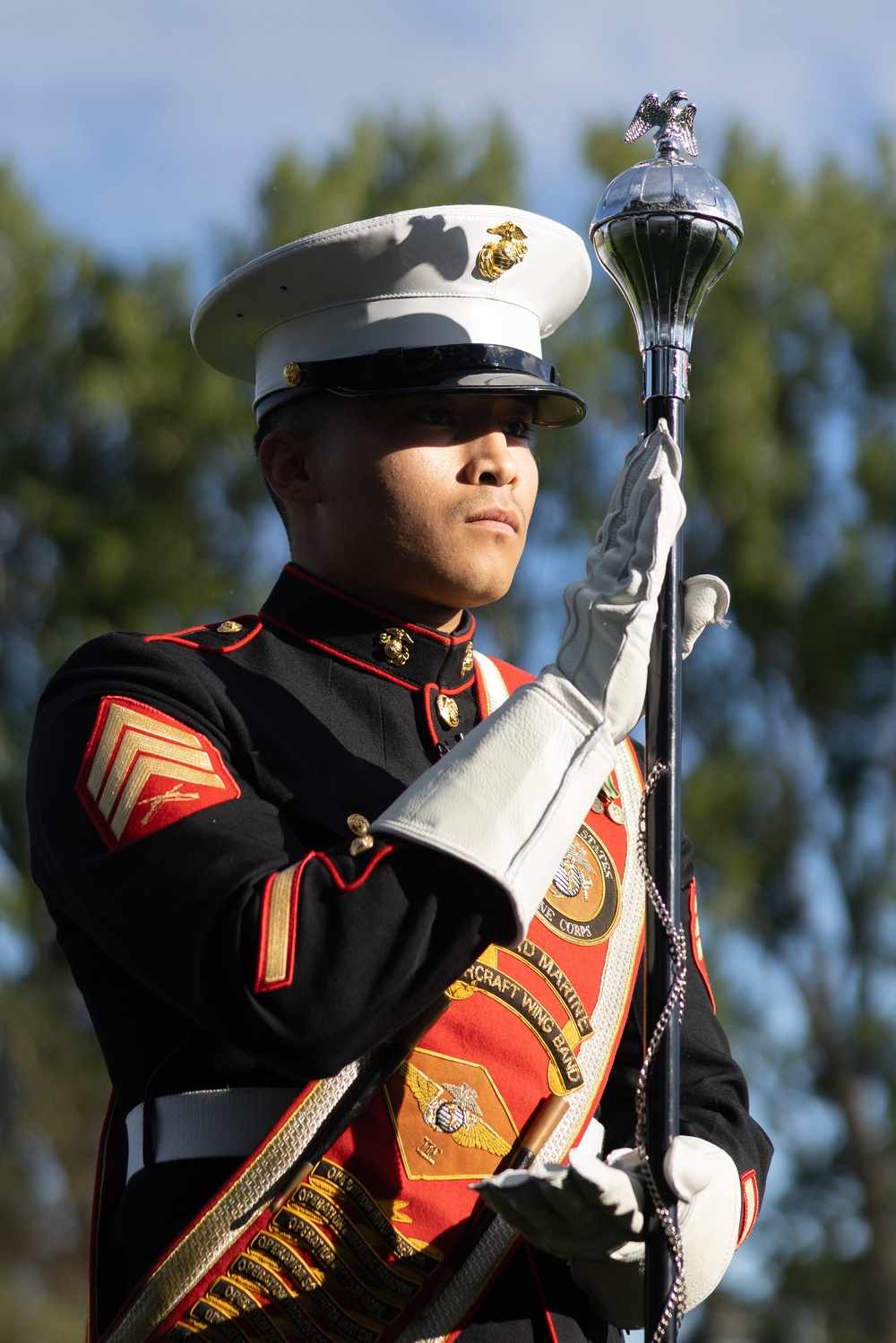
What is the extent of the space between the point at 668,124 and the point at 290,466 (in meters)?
0.87

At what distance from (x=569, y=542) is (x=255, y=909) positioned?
1090 centimetres

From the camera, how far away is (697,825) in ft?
41.0

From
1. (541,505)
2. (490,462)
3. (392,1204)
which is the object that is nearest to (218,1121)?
(392,1204)

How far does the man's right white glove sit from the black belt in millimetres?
473

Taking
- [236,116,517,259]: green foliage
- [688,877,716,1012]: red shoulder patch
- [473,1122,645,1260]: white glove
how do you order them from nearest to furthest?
1. [473,1122,645,1260]: white glove
2. [688,877,716,1012]: red shoulder patch
3. [236,116,517,259]: green foliage

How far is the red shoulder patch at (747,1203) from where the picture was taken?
2.65m

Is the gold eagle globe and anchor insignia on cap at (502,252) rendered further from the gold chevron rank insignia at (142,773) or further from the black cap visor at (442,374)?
the gold chevron rank insignia at (142,773)

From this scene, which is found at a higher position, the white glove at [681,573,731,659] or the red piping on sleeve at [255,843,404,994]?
the white glove at [681,573,731,659]

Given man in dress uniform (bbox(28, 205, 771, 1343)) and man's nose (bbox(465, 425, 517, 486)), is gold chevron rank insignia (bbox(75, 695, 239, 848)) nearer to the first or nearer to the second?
man in dress uniform (bbox(28, 205, 771, 1343))

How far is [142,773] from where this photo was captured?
2348 millimetres

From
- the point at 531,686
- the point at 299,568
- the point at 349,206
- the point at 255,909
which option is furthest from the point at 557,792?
the point at 349,206

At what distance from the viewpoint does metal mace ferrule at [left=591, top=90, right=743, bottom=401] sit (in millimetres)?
2439

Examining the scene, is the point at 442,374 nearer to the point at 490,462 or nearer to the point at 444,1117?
the point at 490,462

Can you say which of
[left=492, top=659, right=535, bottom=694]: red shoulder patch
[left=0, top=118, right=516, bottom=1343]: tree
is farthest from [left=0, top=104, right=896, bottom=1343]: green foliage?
[left=492, top=659, right=535, bottom=694]: red shoulder patch
